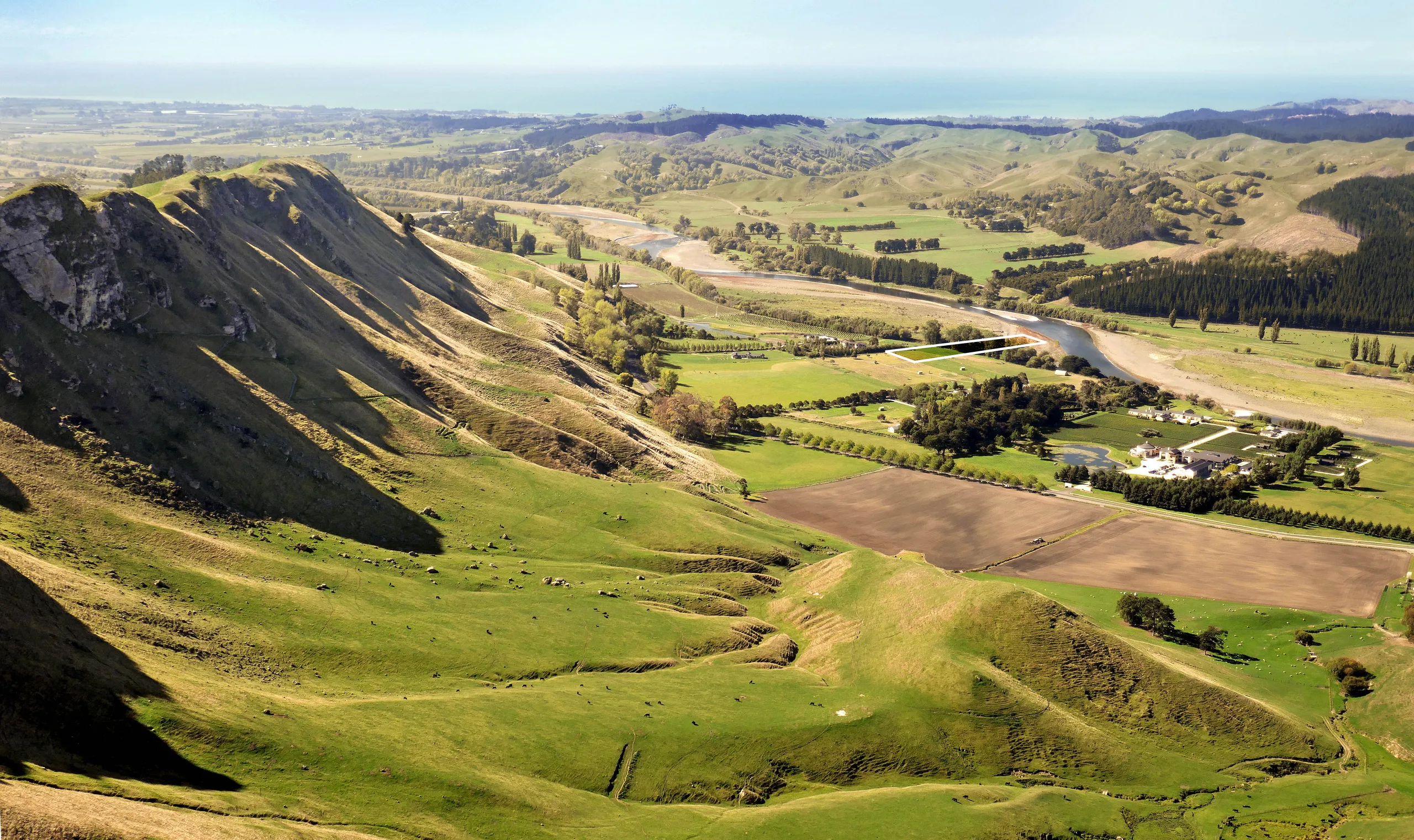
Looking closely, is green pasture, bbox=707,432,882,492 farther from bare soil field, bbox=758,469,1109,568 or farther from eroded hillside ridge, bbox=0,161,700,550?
eroded hillside ridge, bbox=0,161,700,550

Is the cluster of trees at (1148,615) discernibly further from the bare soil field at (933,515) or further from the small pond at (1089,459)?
the small pond at (1089,459)

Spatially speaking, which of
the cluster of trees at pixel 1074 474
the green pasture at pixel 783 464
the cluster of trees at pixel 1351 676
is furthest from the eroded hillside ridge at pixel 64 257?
the cluster of trees at pixel 1074 474

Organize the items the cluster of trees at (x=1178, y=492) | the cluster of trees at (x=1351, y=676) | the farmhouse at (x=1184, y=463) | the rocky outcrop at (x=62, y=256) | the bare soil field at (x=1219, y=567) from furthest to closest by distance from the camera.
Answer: the farmhouse at (x=1184, y=463), the cluster of trees at (x=1178, y=492), the bare soil field at (x=1219, y=567), the cluster of trees at (x=1351, y=676), the rocky outcrop at (x=62, y=256)

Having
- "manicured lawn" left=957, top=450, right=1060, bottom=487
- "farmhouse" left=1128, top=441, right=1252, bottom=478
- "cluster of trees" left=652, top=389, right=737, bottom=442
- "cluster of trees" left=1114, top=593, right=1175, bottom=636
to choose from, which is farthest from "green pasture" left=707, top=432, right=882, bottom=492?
"cluster of trees" left=1114, top=593, right=1175, bottom=636

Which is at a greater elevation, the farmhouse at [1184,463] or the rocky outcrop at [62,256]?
the rocky outcrop at [62,256]

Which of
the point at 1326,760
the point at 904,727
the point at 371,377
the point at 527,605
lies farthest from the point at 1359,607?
the point at 371,377

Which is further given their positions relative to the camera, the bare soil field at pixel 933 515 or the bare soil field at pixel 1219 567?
the bare soil field at pixel 933 515

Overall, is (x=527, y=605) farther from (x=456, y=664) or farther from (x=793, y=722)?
(x=793, y=722)

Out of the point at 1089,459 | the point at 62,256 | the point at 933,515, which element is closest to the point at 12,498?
the point at 62,256

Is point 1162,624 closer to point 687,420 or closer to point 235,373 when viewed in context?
point 687,420
